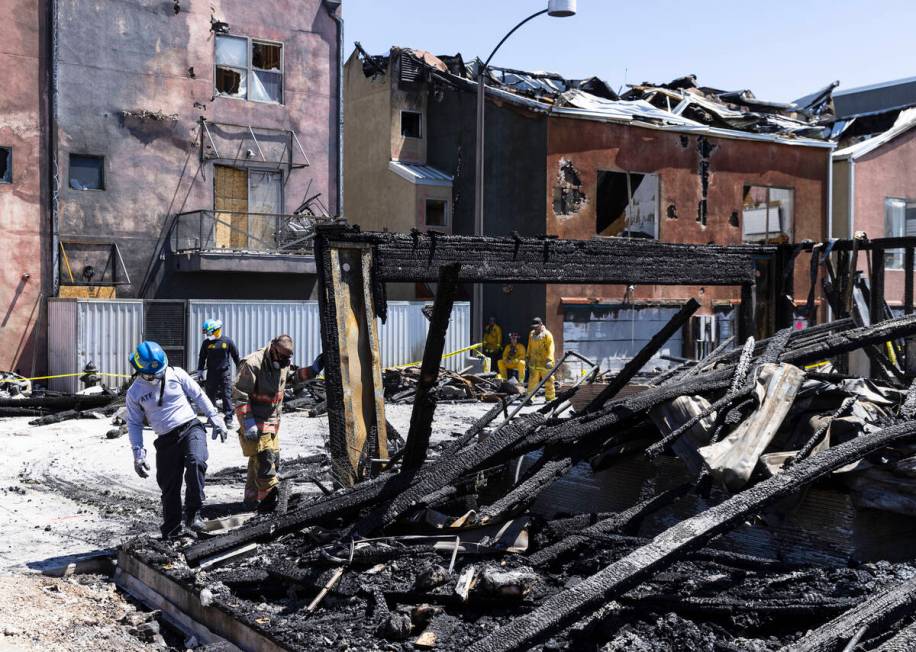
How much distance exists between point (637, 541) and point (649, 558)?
155 cm

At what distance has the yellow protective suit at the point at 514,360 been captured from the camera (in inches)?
851

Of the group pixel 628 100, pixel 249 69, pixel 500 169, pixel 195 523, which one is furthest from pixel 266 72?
pixel 195 523

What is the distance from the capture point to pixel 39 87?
2112cm

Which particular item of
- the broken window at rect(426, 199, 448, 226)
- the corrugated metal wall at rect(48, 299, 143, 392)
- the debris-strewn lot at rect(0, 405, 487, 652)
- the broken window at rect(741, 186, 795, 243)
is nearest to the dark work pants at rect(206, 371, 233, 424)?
the debris-strewn lot at rect(0, 405, 487, 652)

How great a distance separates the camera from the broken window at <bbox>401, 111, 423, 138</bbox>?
28.9 m

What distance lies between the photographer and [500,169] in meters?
26.8

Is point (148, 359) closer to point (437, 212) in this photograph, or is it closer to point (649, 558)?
point (649, 558)

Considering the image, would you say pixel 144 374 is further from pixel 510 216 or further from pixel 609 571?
pixel 510 216

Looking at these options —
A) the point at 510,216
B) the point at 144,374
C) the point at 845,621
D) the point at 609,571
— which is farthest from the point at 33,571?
the point at 510,216

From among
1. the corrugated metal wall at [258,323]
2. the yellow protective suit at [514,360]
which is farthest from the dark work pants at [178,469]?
the yellow protective suit at [514,360]

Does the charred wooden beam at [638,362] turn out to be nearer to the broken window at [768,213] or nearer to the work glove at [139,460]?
the work glove at [139,460]

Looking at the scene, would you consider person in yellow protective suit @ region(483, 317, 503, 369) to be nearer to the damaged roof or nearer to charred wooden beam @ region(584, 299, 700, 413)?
the damaged roof

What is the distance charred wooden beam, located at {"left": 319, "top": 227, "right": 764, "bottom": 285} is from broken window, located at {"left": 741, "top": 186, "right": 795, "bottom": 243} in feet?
70.5

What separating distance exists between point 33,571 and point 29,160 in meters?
16.0
